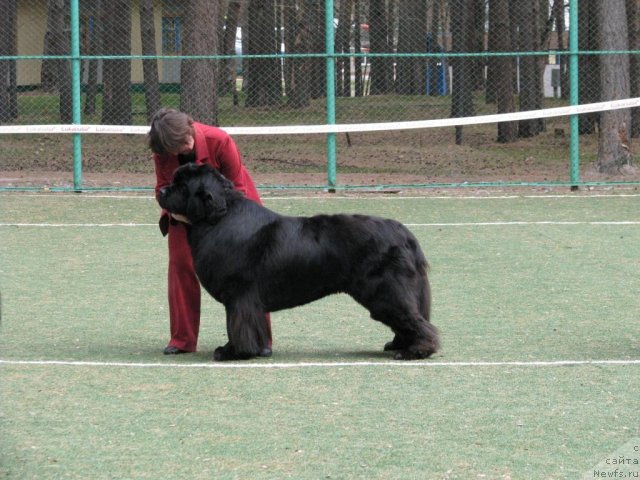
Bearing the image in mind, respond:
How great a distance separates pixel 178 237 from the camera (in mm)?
7203

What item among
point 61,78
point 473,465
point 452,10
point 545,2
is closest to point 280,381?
point 473,465

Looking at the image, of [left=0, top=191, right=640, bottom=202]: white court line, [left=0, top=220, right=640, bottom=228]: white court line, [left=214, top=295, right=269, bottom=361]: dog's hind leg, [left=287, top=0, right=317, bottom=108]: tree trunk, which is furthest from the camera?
[left=287, top=0, right=317, bottom=108]: tree trunk

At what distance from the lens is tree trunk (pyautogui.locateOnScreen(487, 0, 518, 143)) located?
2430cm

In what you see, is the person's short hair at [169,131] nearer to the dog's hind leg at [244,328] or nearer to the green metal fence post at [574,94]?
the dog's hind leg at [244,328]

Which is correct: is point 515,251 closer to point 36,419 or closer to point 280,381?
point 280,381

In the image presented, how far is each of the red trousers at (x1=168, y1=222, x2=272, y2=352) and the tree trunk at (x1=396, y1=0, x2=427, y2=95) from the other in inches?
1044

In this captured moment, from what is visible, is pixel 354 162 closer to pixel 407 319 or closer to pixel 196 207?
pixel 407 319

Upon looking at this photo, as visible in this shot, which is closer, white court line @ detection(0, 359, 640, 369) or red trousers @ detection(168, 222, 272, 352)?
white court line @ detection(0, 359, 640, 369)

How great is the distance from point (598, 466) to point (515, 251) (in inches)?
256

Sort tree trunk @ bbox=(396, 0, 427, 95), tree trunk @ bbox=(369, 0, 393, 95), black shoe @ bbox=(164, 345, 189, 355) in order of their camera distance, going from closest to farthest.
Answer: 1. black shoe @ bbox=(164, 345, 189, 355)
2. tree trunk @ bbox=(369, 0, 393, 95)
3. tree trunk @ bbox=(396, 0, 427, 95)

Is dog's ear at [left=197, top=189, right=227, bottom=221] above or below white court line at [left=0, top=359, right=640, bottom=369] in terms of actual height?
above

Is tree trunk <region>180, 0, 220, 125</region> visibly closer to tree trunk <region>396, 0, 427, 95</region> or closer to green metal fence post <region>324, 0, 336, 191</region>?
green metal fence post <region>324, 0, 336, 191</region>

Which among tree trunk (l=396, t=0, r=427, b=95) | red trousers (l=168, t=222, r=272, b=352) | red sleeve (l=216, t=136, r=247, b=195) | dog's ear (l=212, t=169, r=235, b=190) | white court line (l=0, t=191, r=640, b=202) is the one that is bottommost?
red trousers (l=168, t=222, r=272, b=352)

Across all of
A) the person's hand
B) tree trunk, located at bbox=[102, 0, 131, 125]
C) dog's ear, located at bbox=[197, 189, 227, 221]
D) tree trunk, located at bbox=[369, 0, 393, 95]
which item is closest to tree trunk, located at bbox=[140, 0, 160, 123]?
tree trunk, located at bbox=[102, 0, 131, 125]
